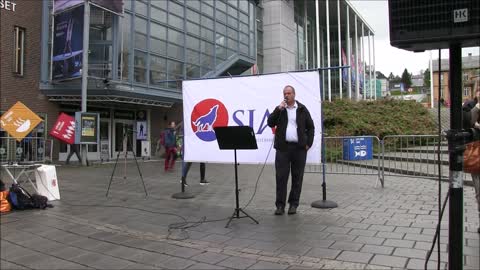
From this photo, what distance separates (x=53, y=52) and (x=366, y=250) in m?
19.0

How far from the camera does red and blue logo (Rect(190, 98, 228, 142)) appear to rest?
8.13 meters

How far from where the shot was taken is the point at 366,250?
485cm

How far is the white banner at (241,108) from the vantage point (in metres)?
7.42

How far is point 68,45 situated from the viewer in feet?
65.0

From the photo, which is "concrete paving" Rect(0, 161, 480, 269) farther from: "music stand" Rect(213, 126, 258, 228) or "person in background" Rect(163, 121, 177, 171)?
"person in background" Rect(163, 121, 177, 171)

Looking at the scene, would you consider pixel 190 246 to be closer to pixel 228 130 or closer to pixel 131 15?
pixel 228 130

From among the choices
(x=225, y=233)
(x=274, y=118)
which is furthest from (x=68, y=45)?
(x=225, y=233)

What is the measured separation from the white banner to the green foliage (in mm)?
12992

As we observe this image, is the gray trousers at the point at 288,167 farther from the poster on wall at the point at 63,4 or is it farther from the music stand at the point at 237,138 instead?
the poster on wall at the point at 63,4

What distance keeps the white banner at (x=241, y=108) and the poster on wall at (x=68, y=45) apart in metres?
12.8

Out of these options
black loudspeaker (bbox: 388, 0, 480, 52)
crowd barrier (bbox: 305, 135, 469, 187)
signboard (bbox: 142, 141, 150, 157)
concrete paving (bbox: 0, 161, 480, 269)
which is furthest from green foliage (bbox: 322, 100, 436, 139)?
black loudspeaker (bbox: 388, 0, 480, 52)

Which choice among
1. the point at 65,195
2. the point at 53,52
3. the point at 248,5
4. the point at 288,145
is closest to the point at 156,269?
the point at 288,145

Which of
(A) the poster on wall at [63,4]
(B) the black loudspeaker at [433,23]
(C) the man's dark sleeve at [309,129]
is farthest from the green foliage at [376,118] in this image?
(B) the black loudspeaker at [433,23]

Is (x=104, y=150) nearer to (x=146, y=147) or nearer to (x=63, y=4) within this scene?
(x=146, y=147)
